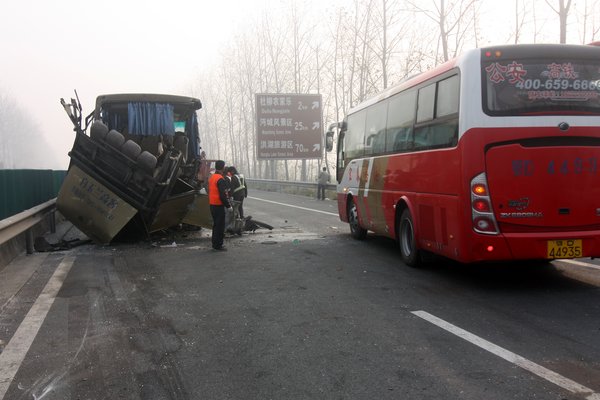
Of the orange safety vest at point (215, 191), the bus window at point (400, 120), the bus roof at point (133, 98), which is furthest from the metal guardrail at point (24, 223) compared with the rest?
the bus window at point (400, 120)

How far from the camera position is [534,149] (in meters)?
5.85

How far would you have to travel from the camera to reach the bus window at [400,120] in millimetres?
7656

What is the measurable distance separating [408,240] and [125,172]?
5727mm

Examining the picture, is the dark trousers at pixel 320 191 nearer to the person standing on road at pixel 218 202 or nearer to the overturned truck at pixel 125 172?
the overturned truck at pixel 125 172

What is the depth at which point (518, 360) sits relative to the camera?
3916 mm

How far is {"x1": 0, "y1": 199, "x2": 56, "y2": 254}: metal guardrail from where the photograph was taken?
7.26 metres

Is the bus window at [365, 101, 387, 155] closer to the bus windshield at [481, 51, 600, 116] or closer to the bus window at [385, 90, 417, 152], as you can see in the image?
the bus window at [385, 90, 417, 152]

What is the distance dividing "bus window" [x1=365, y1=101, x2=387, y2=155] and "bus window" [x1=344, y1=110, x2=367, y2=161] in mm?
303

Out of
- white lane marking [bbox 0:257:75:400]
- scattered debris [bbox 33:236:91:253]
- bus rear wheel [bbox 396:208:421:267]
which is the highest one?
bus rear wheel [bbox 396:208:421:267]

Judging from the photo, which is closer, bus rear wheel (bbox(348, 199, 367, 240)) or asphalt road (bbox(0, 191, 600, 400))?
asphalt road (bbox(0, 191, 600, 400))

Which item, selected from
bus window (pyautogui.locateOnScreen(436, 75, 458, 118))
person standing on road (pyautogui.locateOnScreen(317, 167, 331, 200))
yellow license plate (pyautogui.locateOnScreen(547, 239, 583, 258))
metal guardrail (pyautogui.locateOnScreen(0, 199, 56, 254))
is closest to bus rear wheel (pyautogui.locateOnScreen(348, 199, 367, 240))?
bus window (pyautogui.locateOnScreen(436, 75, 458, 118))

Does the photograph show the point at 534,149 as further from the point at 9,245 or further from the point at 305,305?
the point at 9,245

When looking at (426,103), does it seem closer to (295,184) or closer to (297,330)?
(297,330)

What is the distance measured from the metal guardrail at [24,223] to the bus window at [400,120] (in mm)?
6006
